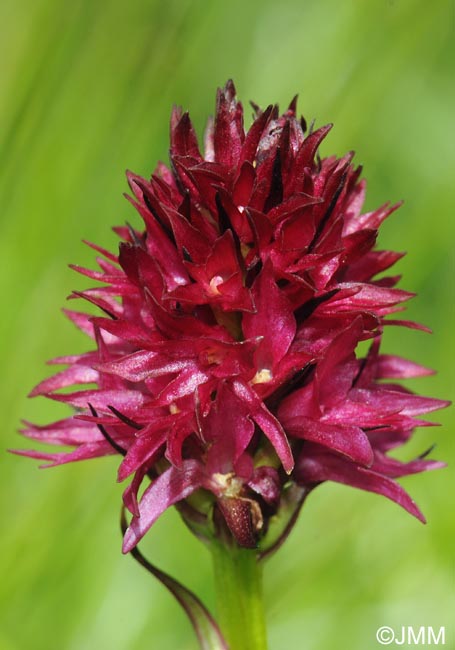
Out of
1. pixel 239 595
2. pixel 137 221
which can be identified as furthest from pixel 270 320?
pixel 137 221

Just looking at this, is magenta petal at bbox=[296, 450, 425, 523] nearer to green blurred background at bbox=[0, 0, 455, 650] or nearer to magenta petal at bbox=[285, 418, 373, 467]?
magenta petal at bbox=[285, 418, 373, 467]

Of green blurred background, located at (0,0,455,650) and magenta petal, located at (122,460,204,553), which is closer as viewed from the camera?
magenta petal, located at (122,460,204,553)

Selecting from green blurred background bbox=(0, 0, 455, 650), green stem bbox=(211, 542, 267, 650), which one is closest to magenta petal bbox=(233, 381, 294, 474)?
green stem bbox=(211, 542, 267, 650)

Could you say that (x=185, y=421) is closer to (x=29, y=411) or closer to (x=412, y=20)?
(x=29, y=411)

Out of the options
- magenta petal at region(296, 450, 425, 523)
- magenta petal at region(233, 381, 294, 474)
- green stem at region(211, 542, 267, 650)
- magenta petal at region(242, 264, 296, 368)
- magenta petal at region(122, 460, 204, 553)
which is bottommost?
green stem at region(211, 542, 267, 650)

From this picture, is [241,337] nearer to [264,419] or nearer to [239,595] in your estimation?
[264,419]

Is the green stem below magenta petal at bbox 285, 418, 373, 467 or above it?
below

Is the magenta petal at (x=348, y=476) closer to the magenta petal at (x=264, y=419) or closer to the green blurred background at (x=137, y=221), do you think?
the magenta petal at (x=264, y=419)
